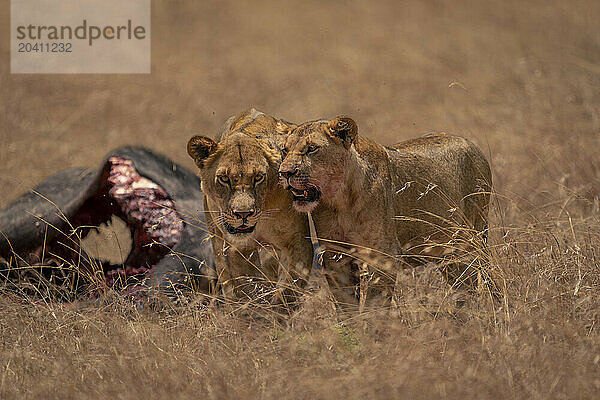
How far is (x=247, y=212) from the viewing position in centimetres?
637

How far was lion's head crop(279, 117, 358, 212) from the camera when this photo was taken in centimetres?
634

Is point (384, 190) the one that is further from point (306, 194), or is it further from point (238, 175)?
point (238, 175)

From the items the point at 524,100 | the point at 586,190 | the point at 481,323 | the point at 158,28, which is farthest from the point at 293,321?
the point at 158,28

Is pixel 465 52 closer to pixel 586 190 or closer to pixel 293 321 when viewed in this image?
pixel 586 190

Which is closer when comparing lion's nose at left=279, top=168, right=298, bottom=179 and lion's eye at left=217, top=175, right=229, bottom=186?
lion's nose at left=279, top=168, right=298, bottom=179

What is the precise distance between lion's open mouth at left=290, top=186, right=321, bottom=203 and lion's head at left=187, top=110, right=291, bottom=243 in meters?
0.26

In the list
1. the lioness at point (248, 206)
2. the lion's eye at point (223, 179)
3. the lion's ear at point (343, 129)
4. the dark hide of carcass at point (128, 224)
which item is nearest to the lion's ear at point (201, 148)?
the lioness at point (248, 206)

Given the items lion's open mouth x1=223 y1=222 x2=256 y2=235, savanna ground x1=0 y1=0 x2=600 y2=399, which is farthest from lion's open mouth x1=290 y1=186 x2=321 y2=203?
savanna ground x1=0 y1=0 x2=600 y2=399

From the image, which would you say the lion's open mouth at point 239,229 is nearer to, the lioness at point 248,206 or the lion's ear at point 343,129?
the lioness at point 248,206

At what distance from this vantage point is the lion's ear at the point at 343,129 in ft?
21.3

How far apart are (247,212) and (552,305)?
199cm

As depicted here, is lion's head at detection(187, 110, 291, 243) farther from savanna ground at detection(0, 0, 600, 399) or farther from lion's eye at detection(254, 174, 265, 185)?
savanna ground at detection(0, 0, 600, 399)

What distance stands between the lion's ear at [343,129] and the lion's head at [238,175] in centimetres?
47

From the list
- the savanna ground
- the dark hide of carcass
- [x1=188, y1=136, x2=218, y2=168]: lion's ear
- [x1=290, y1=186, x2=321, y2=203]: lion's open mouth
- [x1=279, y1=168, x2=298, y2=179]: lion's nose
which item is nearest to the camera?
the savanna ground
